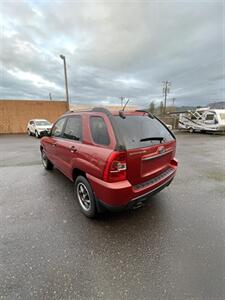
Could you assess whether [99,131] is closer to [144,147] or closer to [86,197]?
[144,147]

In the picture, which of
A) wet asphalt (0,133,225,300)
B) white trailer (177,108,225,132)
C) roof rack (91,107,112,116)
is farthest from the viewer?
white trailer (177,108,225,132)

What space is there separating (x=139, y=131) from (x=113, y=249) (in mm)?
1715

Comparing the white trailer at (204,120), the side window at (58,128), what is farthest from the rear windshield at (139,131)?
the white trailer at (204,120)

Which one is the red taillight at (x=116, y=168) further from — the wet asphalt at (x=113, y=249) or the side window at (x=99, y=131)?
the wet asphalt at (x=113, y=249)

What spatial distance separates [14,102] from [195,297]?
21.8 meters

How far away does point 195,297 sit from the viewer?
1.60m

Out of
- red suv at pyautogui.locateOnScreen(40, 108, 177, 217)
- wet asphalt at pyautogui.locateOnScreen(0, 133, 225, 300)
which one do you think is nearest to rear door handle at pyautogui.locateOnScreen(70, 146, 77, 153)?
red suv at pyautogui.locateOnScreen(40, 108, 177, 217)

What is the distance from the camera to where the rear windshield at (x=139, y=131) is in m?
2.33

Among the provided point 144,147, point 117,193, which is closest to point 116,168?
point 117,193

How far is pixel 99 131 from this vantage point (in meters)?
2.48

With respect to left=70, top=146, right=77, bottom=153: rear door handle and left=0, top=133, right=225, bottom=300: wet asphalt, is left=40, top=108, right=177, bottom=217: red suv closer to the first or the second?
left=70, top=146, right=77, bottom=153: rear door handle

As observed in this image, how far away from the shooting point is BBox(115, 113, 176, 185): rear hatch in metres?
2.28

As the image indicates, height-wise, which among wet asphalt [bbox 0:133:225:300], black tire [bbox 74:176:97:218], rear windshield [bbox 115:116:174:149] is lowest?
wet asphalt [bbox 0:133:225:300]

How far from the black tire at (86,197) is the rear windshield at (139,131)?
0.99 meters
